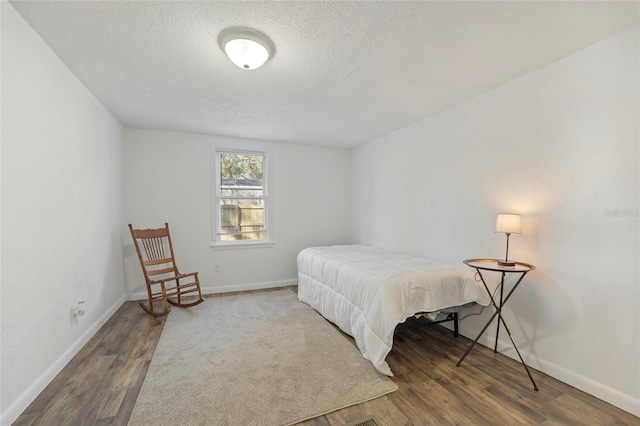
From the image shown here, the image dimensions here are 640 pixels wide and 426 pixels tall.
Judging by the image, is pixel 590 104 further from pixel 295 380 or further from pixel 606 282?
pixel 295 380

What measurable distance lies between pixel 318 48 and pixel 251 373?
2.35m

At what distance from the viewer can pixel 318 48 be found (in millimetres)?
1878

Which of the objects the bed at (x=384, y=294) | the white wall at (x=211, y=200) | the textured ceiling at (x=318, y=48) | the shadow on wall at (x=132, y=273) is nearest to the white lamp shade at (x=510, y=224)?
the bed at (x=384, y=294)

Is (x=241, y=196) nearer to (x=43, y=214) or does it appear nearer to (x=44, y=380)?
(x=43, y=214)

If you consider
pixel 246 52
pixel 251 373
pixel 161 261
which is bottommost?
pixel 251 373

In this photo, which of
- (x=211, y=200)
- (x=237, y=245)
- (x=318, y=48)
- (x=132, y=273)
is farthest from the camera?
(x=237, y=245)

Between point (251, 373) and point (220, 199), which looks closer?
point (251, 373)

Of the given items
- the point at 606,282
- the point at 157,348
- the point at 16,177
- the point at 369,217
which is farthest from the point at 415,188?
the point at 16,177

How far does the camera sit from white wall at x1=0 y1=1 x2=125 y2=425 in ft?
5.07

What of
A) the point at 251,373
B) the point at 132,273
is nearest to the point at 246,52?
the point at 251,373

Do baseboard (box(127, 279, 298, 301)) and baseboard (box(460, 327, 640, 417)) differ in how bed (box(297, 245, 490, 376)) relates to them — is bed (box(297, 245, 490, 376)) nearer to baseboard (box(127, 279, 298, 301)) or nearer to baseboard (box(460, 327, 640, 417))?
baseboard (box(460, 327, 640, 417))

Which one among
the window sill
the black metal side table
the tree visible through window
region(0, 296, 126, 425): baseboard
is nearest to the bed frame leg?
the black metal side table

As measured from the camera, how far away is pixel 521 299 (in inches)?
88.7

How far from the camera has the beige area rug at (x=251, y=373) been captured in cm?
165
